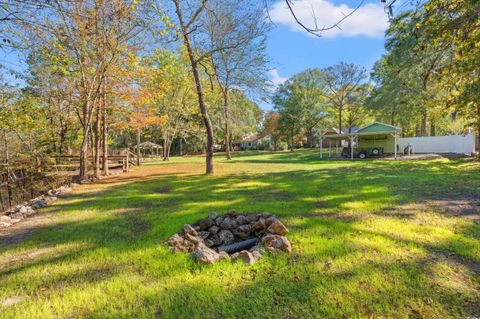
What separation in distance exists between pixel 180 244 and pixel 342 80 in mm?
36011

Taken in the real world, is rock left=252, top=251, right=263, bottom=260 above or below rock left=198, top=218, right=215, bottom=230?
below

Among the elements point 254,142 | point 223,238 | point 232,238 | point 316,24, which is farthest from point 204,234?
point 254,142

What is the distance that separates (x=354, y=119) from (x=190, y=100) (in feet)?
89.2

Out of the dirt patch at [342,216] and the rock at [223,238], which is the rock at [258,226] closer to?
the rock at [223,238]

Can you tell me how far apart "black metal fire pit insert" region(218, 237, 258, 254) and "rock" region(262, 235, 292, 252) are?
10.0 inches

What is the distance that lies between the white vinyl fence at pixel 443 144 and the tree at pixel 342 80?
1084 cm

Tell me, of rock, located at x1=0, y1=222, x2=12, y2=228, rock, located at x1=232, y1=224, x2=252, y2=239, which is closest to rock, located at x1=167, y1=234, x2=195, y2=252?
rock, located at x1=232, y1=224, x2=252, y2=239

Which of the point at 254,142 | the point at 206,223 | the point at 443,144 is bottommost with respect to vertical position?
the point at 206,223

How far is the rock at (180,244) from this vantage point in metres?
3.27

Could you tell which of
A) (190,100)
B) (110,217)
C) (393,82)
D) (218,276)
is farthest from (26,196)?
(393,82)

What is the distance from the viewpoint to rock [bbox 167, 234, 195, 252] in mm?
3273

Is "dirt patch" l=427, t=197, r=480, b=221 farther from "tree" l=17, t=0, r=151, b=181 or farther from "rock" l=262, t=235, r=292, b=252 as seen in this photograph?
"tree" l=17, t=0, r=151, b=181

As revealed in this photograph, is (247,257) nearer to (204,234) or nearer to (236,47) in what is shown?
(204,234)

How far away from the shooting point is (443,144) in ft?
76.1
